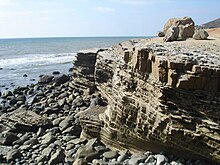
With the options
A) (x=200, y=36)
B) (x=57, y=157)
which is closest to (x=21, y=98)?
(x=57, y=157)

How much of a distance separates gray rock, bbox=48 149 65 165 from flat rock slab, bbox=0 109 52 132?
367 centimetres

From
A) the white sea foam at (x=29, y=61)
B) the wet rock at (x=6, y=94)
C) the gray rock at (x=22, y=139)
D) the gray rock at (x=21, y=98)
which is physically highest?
the gray rock at (x=22, y=139)

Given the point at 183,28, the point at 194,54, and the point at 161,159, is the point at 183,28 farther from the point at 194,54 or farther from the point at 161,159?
the point at 161,159

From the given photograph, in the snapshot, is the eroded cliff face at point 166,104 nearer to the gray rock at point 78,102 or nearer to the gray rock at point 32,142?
the gray rock at point 32,142

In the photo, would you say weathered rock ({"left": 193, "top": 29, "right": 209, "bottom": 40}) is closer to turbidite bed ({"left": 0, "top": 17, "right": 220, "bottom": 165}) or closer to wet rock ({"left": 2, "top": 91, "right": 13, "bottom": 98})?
turbidite bed ({"left": 0, "top": 17, "right": 220, "bottom": 165})

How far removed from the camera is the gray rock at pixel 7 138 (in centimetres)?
1440

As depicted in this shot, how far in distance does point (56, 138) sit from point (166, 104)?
5.96m

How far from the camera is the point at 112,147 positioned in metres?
12.7

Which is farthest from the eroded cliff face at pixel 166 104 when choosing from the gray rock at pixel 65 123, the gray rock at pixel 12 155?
the gray rock at pixel 12 155

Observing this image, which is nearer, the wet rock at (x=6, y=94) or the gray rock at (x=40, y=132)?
the gray rock at (x=40, y=132)

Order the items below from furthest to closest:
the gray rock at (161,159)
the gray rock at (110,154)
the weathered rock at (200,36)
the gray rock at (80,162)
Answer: the weathered rock at (200,36) → the gray rock at (110,154) → the gray rock at (80,162) → the gray rock at (161,159)

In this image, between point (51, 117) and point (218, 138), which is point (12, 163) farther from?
point (218, 138)

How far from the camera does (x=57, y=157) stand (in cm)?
1220

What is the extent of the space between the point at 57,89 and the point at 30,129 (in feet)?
28.2
